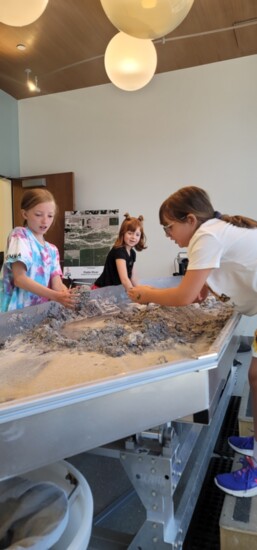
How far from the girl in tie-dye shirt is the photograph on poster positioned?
230 cm

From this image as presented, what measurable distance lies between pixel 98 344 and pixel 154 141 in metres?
3.23

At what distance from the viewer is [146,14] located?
1455 mm

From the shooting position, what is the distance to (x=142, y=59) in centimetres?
213

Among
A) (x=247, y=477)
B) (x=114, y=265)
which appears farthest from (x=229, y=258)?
(x=114, y=265)

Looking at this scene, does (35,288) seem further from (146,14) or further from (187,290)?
(146,14)

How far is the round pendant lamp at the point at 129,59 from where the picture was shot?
209 cm

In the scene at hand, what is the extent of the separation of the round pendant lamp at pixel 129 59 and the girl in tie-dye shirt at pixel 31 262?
3.53 feet

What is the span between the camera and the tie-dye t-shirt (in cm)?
141

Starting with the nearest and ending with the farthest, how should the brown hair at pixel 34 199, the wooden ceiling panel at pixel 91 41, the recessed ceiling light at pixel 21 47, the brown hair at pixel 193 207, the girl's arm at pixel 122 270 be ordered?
1. the brown hair at pixel 193 207
2. the brown hair at pixel 34 199
3. the girl's arm at pixel 122 270
4. the wooden ceiling panel at pixel 91 41
5. the recessed ceiling light at pixel 21 47

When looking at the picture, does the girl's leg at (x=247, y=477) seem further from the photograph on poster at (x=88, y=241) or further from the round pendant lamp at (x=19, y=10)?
the photograph on poster at (x=88, y=241)

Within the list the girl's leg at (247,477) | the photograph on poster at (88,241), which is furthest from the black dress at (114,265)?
the photograph on poster at (88,241)

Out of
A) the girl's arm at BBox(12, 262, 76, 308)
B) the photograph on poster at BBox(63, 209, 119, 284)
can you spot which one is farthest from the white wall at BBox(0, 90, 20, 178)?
the girl's arm at BBox(12, 262, 76, 308)

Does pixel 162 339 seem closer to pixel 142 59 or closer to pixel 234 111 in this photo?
pixel 142 59

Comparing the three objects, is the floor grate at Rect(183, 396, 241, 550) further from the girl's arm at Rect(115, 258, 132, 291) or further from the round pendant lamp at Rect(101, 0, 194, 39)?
the round pendant lamp at Rect(101, 0, 194, 39)
